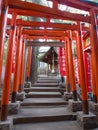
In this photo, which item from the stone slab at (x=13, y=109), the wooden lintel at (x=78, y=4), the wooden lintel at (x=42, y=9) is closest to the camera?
the wooden lintel at (x=42, y=9)

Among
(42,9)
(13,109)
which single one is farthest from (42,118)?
(42,9)

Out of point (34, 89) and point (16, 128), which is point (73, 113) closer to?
point (16, 128)

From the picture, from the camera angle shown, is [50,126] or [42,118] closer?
[50,126]

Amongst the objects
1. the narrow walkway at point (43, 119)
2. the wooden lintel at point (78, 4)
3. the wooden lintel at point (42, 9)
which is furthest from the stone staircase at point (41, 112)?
the wooden lintel at point (78, 4)

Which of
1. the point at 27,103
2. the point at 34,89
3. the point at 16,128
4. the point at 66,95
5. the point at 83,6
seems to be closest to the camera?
the point at 16,128

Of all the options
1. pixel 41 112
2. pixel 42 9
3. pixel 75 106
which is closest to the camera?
pixel 42 9

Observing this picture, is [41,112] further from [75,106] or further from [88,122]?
[88,122]

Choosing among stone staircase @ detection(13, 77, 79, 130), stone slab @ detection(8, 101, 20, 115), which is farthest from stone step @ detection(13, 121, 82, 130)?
stone slab @ detection(8, 101, 20, 115)

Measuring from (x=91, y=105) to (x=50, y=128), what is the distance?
1866mm

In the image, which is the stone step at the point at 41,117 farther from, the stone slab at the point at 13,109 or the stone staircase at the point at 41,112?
the stone slab at the point at 13,109

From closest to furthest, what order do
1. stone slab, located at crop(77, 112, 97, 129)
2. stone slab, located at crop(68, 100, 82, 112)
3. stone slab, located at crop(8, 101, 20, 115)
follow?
stone slab, located at crop(77, 112, 97, 129), stone slab, located at crop(8, 101, 20, 115), stone slab, located at crop(68, 100, 82, 112)

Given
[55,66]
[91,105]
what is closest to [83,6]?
[91,105]

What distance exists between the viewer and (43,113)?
5719 mm

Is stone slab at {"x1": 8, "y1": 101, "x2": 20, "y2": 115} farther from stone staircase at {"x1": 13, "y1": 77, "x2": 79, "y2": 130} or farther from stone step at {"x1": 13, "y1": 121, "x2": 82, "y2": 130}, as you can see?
stone step at {"x1": 13, "y1": 121, "x2": 82, "y2": 130}
